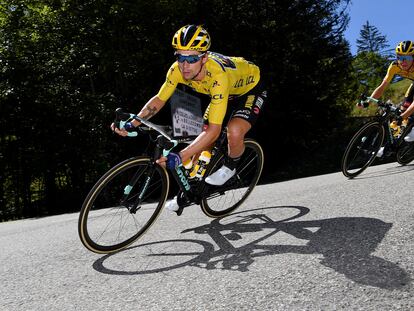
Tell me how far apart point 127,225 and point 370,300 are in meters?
2.73

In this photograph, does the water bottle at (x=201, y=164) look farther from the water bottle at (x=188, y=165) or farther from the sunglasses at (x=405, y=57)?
the sunglasses at (x=405, y=57)

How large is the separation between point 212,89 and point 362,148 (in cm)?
416

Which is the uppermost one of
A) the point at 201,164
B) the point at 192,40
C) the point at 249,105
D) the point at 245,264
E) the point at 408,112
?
the point at 192,40

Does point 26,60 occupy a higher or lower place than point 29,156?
higher

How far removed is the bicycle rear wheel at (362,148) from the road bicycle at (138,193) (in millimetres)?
3001

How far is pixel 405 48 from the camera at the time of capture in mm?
7016

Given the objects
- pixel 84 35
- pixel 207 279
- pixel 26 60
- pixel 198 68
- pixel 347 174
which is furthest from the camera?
pixel 84 35

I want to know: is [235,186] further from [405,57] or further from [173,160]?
[405,57]

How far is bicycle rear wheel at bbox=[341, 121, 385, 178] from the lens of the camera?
7.09 meters

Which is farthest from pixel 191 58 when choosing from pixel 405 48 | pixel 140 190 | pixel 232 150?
pixel 405 48

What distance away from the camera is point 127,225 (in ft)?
14.5

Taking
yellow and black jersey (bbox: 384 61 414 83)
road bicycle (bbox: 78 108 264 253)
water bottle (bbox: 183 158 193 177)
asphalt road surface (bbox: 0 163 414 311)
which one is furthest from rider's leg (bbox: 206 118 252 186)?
yellow and black jersey (bbox: 384 61 414 83)

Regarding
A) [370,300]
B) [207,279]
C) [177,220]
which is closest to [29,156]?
[177,220]

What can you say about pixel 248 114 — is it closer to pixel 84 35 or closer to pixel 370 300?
pixel 370 300
